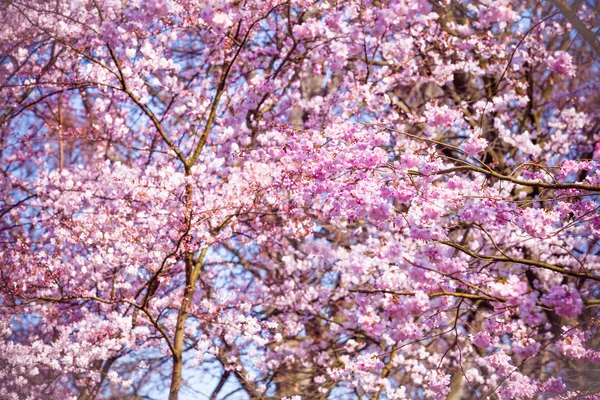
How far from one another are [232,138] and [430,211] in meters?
4.85

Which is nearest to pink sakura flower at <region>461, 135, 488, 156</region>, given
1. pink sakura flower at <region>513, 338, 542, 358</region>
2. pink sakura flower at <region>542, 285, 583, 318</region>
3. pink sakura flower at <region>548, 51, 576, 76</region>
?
pink sakura flower at <region>542, 285, 583, 318</region>

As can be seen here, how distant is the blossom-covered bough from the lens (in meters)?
5.28

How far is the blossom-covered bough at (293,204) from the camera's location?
5.28m

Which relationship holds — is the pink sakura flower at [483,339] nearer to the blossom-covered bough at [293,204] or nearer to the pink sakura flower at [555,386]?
the blossom-covered bough at [293,204]

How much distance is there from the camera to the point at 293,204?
24.3 ft

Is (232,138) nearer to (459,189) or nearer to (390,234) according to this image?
(390,234)

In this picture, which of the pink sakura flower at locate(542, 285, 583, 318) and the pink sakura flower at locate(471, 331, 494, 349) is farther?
the pink sakura flower at locate(471, 331, 494, 349)

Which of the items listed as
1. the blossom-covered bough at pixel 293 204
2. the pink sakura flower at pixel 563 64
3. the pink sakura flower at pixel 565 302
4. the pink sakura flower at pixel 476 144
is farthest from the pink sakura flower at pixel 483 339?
the pink sakura flower at pixel 563 64

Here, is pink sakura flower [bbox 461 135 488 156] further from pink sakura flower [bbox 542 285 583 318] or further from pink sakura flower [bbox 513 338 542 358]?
pink sakura flower [bbox 513 338 542 358]

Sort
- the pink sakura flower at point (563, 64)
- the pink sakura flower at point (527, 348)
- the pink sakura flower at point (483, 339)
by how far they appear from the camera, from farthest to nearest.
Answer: the pink sakura flower at point (563, 64)
the pink sakura flower at point (483, 339)
the pink sakura flower at point (527, 348)

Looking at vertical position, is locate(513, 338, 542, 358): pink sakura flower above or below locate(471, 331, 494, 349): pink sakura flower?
below

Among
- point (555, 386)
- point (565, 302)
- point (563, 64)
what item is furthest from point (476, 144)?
point (563, 64)

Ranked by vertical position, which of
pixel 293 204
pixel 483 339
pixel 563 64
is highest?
pixel 563 64

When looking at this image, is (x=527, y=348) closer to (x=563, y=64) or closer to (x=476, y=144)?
(x=476, y=144)
